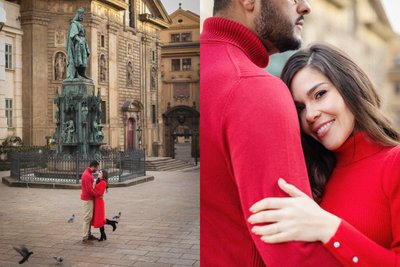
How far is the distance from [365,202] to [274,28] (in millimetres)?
300

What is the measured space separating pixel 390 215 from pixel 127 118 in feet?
3.12

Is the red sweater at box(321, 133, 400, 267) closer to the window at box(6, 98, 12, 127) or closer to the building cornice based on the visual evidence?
the building cornice

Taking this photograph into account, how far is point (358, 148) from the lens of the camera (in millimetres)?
643

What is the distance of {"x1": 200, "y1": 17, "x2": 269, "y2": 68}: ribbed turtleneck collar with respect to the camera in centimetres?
69

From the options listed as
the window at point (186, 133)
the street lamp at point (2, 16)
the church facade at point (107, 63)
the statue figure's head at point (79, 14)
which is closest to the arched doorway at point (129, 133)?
the church facade at point (107, 63)

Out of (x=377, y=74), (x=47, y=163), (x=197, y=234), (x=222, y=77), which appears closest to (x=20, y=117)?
(x=47, y=163)

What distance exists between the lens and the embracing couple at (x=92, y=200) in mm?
1309

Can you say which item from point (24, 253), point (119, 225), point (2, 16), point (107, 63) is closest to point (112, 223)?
point (119, 225)

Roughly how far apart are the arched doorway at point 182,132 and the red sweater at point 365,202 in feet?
1.80

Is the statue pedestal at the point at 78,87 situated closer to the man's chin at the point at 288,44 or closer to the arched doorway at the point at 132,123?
the arched doorway at the point at 132,123

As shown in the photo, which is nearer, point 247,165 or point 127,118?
point 247,165

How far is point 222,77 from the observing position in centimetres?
68

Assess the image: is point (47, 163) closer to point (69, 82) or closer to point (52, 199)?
point (52, 199)

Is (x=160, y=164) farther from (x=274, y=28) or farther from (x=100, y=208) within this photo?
(x=274, y=28)
